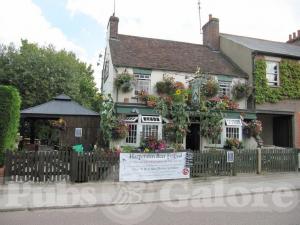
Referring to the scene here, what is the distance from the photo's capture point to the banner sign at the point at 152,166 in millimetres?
10828

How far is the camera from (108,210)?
7.38 m

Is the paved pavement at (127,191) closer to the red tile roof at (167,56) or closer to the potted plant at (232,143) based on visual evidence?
the potted plant at (232,143)

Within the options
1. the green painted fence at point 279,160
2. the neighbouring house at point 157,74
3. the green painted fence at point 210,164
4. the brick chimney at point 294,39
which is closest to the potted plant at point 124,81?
the neighbouring house at point 157,74

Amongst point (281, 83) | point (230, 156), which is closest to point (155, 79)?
point (230, 156)

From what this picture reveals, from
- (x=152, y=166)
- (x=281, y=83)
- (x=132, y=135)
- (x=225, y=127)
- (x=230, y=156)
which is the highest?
(x=281, y=83)

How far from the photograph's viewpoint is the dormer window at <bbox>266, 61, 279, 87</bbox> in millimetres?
19000

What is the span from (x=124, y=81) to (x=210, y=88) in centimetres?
519

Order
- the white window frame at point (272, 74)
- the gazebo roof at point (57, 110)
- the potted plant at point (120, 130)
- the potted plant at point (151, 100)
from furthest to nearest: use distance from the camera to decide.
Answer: the white window frame at point (272, 74) < the potted plant at point (151, 100) < the potted plant at point (120, 130) < the gazebo roof at point (57, 110)

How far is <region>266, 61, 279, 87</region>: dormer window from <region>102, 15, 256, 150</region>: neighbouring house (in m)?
1.50

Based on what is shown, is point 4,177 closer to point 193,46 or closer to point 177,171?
point 177,171

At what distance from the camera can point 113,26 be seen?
65.5 ft

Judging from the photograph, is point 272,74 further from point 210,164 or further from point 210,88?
point 210,164

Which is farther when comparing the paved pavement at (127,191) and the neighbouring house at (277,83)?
the neighbouring house at (277,83)

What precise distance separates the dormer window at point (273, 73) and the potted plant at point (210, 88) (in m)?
4.04
